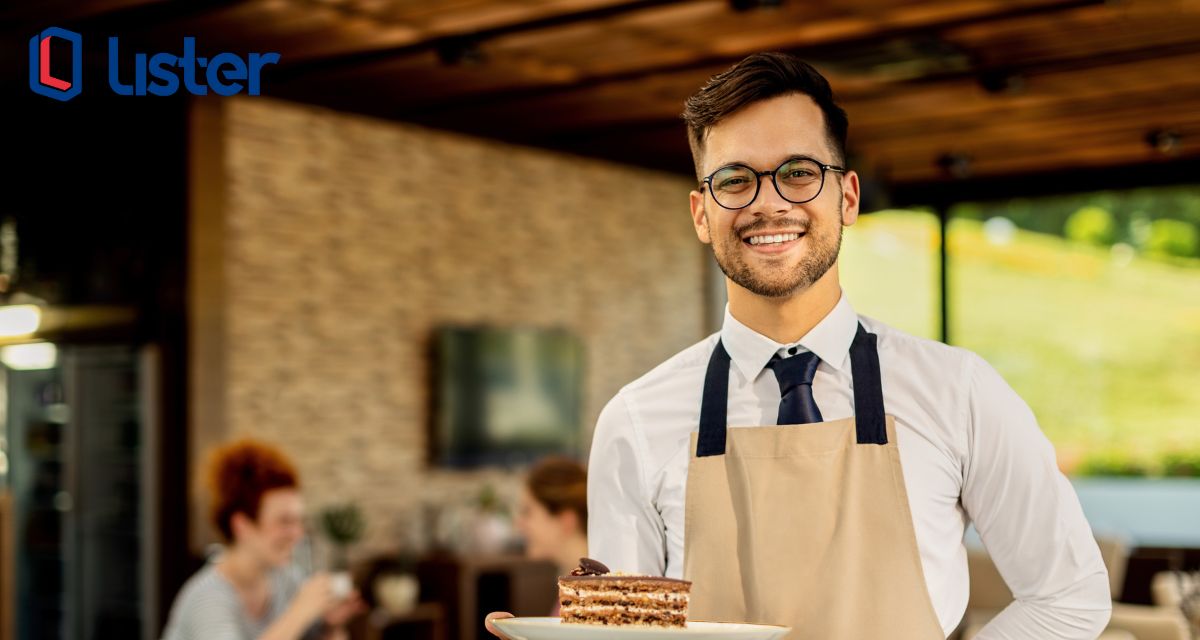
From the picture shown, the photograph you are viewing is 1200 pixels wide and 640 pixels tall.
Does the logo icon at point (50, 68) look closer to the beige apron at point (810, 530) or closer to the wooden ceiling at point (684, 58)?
the wooden ceiling at point (684, 58)

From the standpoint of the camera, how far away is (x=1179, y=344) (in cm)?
1011

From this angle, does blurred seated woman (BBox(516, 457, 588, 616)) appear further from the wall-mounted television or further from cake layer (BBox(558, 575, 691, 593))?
the wall-mounted television

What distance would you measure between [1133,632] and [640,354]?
4.76 m

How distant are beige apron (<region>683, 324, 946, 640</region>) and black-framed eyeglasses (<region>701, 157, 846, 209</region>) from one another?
211 millimetres

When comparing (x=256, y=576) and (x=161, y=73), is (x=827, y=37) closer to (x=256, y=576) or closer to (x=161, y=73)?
(x=161, y=73)

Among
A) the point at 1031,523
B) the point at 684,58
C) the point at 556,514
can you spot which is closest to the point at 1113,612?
the point at 556,514

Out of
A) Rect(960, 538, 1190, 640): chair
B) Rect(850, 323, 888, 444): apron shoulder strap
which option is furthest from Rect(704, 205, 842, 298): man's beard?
Rect(960, 538, 1190, 640): chair

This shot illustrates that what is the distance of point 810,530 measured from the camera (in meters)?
1.46

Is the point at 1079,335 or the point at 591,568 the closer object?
the point at 591,568

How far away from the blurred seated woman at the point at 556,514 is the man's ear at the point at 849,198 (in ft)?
9.48

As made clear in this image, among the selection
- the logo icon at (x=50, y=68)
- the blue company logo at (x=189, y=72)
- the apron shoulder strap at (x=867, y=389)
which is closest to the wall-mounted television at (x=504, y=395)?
the blue company logo at (x=189, y=72)

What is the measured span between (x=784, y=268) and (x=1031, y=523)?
0.38 m

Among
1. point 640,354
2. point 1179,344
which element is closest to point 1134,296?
point 1179,344

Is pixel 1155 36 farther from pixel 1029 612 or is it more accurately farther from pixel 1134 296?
pixel 1029 612
